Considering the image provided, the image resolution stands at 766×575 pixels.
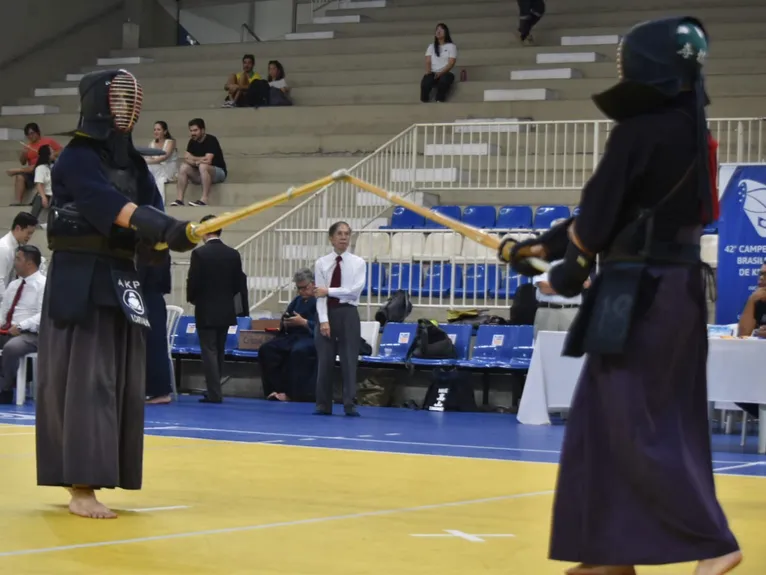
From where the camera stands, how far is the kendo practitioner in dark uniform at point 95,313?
20.0 feet

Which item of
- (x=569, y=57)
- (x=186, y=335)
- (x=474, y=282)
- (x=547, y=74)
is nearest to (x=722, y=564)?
(x=474, y=282)

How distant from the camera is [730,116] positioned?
63.0ft

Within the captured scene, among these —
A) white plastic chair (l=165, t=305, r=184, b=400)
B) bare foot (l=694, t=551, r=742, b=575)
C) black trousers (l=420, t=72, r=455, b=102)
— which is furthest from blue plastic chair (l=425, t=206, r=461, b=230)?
bare foot (l=694, t=551, r=742, b=575)

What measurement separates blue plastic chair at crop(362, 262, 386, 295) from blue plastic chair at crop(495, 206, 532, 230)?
5.37 ft

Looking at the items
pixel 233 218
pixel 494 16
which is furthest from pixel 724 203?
pixel 494 16

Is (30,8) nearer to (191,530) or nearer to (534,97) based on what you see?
(534,97)

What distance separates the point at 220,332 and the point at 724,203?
223 inches

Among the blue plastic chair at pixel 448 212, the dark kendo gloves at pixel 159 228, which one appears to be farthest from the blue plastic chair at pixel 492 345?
the dark kendo gloves at pixel 159 228

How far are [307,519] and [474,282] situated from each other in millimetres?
10986

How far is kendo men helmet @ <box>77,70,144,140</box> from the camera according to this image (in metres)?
6.31

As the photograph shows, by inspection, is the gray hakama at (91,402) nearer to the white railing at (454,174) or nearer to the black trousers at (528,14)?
the white railing at (454,174)

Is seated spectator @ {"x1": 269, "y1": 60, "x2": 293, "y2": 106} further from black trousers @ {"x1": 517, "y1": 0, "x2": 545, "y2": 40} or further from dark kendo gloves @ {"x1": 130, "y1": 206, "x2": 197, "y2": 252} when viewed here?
dark kendo gloves @ {"x1": 130, "y1": 206, "x2": 197, "y2": 252}

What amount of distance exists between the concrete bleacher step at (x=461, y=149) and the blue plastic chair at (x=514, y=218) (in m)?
1.55

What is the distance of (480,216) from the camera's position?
18188 millimetres
